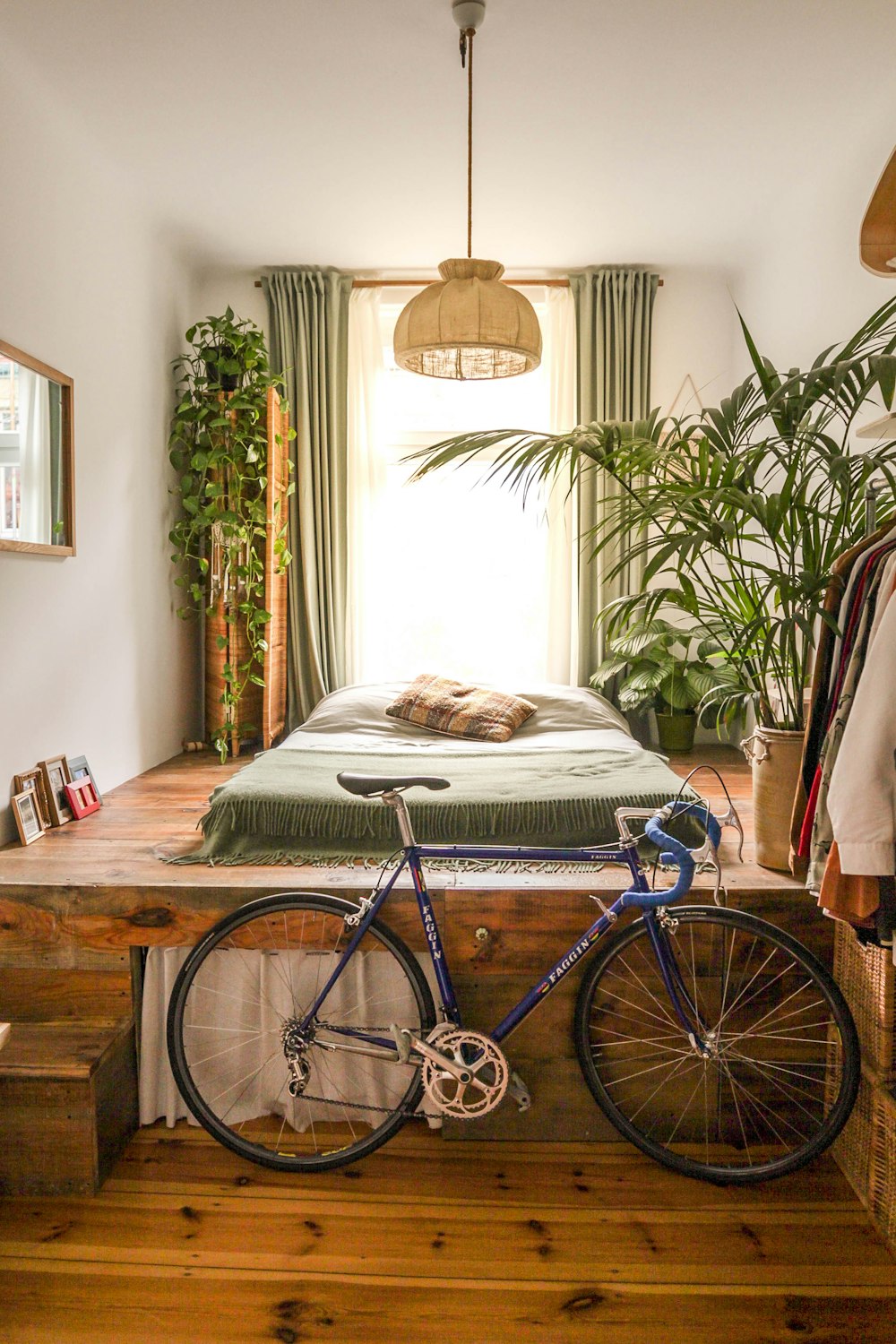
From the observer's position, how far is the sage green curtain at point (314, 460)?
4535 millimetres

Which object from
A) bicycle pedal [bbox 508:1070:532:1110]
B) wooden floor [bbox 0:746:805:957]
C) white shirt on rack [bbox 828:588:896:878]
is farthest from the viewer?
wooden floor [bbox 0:746:805:957]

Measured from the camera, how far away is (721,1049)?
2047 mm

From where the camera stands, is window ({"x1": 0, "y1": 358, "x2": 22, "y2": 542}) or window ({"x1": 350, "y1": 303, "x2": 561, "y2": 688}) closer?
window ({"x1": 0, "y1": 358, "x2": 22, "y2": 542})

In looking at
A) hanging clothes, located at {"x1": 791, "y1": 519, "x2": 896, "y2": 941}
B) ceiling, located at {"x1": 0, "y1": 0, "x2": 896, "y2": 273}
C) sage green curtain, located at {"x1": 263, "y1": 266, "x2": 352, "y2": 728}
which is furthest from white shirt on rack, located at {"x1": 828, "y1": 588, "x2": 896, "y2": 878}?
sage green curtain, located at {"x1": 263, "y1": 266, "x2": 352, "y2": 728}

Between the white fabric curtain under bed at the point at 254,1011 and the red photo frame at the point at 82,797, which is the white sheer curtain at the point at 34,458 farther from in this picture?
the white fabric curtain under bed at the point at 254,1011

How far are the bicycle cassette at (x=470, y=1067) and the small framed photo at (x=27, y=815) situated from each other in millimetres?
1415

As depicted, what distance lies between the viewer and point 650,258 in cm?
440

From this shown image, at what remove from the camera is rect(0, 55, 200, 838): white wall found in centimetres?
282

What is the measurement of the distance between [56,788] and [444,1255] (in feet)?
6.00

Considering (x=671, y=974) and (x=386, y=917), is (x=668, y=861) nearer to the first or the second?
(x=671, y=974)

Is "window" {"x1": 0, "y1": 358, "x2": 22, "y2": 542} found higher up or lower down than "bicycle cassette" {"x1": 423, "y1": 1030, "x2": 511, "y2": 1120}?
higher up

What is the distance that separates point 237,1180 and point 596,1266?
0.74m

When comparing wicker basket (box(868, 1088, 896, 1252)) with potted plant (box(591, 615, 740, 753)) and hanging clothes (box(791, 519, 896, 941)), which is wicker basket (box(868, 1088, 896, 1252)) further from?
potted plant (box(591, 615, 740, 753))

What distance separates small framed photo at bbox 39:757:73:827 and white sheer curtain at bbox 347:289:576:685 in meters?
1.84
